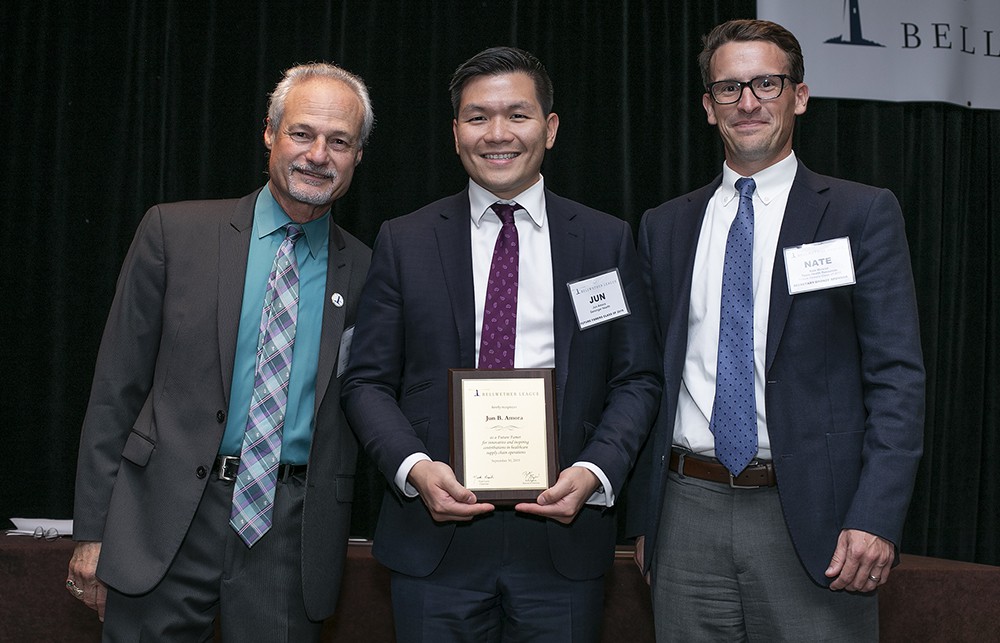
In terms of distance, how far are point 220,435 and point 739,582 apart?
4.26 ft

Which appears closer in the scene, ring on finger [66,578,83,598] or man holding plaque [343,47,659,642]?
man holding plaque [343,47,659,642]

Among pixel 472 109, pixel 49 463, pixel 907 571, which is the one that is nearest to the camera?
pixel 472 109

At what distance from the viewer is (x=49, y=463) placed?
155 inches

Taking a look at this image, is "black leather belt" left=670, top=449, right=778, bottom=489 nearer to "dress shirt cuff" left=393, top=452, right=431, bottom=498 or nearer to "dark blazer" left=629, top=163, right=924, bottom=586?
"dark blazer" left=629, top=163, right=924, bottom=586

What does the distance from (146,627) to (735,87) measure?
1980mm

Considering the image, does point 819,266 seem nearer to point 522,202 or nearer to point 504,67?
point 522,202

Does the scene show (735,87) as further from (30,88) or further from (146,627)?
(30,88)

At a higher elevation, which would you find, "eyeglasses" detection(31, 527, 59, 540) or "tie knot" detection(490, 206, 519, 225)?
"tie knot" detection(490, 206, 519, 225)

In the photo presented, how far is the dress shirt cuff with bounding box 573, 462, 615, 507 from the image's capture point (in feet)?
6.41

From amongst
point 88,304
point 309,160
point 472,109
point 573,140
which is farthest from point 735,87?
point 88,304

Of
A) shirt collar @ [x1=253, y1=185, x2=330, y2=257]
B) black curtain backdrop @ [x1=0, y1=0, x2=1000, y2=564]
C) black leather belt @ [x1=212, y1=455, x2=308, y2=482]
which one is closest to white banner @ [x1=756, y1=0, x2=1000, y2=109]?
black curtain backdrop @ [x1=0, y1=0, x2=1000, y2=564]

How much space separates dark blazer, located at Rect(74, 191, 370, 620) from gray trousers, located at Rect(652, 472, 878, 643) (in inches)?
33.9

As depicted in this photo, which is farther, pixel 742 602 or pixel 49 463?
pixel 49 463

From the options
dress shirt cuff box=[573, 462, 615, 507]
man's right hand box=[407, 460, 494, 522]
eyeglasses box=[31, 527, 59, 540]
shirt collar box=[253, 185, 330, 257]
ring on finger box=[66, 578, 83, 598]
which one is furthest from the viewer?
eyeglasses box=[31, 527, 59, 540]
